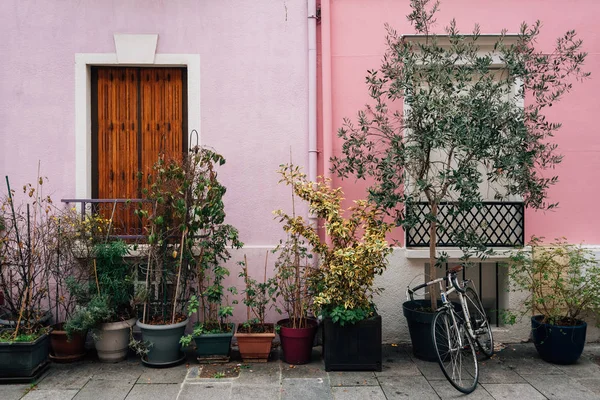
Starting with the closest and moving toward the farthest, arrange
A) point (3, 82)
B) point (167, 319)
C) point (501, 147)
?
point (501, 147), point (167, 319), point (3, 82)

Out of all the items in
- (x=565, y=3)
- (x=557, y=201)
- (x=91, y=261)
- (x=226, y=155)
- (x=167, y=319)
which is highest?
(x=565, y=3)

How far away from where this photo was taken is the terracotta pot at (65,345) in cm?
564

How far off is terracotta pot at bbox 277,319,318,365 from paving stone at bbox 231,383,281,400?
64 centimetres

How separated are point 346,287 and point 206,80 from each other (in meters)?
3.00

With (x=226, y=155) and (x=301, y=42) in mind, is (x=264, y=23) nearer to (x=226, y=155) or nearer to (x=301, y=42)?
(x=301, y=42)

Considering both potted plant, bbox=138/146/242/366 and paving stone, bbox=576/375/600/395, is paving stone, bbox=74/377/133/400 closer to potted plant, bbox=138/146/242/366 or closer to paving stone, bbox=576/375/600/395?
potted plant, bbox=138/146/242/366

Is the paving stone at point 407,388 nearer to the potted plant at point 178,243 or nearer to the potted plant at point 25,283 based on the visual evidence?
the potted plant at point 178,243

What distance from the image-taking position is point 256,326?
586 cm

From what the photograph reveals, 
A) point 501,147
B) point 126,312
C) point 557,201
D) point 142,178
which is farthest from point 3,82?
point 557,201

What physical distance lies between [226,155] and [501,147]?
312 cm

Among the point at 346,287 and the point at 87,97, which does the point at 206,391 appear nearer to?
the point at 346,287

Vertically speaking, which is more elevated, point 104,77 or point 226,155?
point 104,77

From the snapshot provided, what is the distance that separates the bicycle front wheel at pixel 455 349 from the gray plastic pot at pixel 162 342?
267cm

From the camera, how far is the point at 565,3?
6.46 meters
